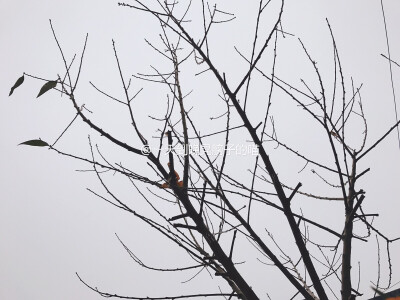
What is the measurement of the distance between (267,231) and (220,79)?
2.19m

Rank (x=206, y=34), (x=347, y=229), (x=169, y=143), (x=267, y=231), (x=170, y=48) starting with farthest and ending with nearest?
(x=267, y=231) < (x=170, y=48) < (x=206, y=34) < (x=347, y=229) < (x=169, y=143)

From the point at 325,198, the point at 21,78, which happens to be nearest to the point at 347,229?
the point at 325,198

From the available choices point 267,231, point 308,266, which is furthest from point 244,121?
point 267,231

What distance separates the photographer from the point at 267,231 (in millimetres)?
3221

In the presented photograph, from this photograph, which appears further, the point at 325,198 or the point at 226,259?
the point at 325,198

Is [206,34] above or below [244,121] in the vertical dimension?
above

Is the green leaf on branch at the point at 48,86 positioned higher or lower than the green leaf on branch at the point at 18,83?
lower

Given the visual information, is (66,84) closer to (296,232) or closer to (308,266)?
(296,232)

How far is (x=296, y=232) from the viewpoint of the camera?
1.36 meters

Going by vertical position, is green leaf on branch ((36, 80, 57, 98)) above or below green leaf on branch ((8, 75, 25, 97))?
below

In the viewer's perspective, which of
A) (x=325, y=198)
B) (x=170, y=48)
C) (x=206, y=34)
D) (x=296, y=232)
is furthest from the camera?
(x=170, y=48)

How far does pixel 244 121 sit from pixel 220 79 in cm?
22

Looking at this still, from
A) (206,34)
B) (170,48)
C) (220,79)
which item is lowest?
(220,79)

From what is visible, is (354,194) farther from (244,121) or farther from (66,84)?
(66,84)
